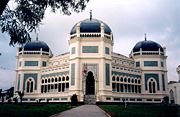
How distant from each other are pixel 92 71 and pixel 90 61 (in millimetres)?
2315

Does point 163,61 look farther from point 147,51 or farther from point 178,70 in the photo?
point 178,70

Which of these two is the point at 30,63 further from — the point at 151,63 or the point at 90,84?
the point at 151,63

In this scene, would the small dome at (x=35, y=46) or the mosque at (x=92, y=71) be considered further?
the small dome at (x=35, y=46)

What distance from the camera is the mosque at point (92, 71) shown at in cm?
4475

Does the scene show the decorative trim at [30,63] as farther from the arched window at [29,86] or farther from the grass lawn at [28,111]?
the grass lawn at [28,111]

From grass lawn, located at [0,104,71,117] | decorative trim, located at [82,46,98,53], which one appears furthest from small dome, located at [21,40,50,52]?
grass lawn, located at [0,104,71,117]

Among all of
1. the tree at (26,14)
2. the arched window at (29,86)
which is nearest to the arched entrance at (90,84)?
the arched window at (29,86)

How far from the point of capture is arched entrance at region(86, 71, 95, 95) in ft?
147

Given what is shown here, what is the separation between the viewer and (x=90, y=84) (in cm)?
4506

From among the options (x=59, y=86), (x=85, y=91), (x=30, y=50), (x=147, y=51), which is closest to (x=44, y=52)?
(x=30, y=50)

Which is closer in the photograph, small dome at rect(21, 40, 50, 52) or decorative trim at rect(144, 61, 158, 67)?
decorative trim at rect(144, 61, 158, 67)

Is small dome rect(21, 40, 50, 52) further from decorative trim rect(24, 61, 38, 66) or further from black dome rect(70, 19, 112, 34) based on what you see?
black dome rect(70, 19, 112, 34)

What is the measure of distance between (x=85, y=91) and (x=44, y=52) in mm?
21549

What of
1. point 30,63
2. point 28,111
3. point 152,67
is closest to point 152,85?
point 152,67
